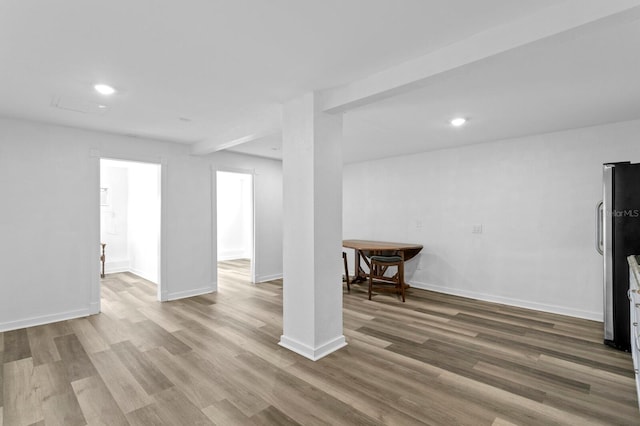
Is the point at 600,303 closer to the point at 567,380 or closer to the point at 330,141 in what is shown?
the point at 567,380

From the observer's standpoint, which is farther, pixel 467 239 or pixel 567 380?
pixel 467 239

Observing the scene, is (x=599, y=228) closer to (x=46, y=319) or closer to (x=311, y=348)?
(x=311, y=348)

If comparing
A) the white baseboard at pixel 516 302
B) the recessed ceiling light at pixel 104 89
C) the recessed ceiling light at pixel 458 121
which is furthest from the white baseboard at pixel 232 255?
the recessed ceiling light at pixel 458 121

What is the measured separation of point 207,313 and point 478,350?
3.09 m

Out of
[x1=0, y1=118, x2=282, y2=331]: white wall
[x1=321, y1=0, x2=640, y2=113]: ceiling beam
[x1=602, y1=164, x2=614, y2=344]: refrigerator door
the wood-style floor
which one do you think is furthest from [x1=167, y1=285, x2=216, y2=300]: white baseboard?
[x1=602, y1=164, x2=614, y2=344]: refrigerator door

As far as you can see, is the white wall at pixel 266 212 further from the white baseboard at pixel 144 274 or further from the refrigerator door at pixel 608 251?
the refrigerator door at pixel 608 251

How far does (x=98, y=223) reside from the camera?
411 cm

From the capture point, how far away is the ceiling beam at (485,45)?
5.00 ft

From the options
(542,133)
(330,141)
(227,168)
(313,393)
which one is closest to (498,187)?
(542,133)

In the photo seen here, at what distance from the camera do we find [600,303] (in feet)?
12.4

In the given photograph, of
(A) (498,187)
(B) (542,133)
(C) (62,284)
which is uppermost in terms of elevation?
(B) (542,133)

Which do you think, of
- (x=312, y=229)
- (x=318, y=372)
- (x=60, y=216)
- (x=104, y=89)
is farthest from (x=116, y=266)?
(x=318, y=372)

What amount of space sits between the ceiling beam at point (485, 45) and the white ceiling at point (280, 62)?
0.05 m

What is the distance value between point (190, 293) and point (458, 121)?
4377 mm
